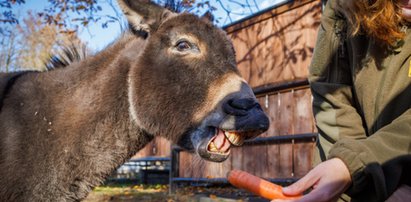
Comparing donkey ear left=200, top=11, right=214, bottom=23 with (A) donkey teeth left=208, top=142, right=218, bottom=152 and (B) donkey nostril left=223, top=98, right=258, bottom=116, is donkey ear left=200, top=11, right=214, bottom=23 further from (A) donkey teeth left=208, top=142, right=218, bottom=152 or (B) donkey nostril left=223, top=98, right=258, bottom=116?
(A) donkey teeth left=208, top=142, right=218, bottom=152

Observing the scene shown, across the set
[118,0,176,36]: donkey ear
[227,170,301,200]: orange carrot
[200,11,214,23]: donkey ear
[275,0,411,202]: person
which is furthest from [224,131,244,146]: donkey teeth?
[118,0,176,36]: donkey ear

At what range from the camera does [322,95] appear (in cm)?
223

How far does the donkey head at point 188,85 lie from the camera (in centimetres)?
303

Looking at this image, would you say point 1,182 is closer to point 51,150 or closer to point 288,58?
point 51,150

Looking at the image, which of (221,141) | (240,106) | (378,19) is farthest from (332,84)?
(221,141)

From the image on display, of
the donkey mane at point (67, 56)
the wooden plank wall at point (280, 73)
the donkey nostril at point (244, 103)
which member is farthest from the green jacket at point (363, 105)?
the wooden plank wall at point (280, 73)

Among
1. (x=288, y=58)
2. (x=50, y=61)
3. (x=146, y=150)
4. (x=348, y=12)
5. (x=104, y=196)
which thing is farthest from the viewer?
(x=146, y=150)

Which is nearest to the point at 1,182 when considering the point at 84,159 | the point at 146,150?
the point at 84,159

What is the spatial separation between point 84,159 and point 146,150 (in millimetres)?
12566

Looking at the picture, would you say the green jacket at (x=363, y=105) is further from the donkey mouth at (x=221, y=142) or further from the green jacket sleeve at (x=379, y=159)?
the donkey mouth at (x=221, y=142)

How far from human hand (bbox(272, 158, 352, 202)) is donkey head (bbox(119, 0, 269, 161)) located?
4.30ft

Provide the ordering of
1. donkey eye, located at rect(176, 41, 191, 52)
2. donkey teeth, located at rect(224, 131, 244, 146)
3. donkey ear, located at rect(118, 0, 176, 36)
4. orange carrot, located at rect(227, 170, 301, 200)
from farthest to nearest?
donkey ear, located at rect(118, 0, 176, 36)
donkey eye, located at rect(176, 41, 191, 52)
donkey teeth, located at rect(224, 131, 244, 146)
orange carrot, located at rect(227, 170, 301, 200)

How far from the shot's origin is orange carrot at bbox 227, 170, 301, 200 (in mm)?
1744

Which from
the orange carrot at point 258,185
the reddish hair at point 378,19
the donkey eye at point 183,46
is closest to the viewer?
the orange carrot at point 258,185
